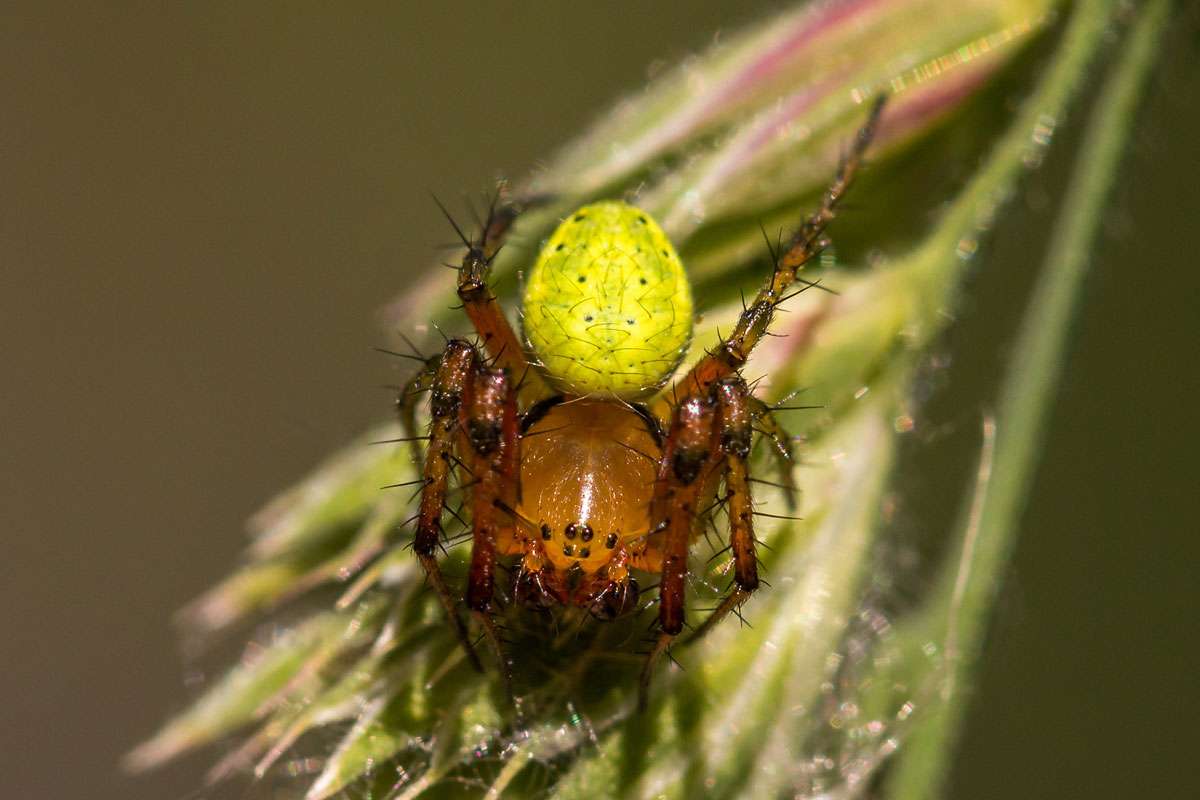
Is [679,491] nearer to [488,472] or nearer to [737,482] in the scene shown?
[737,482]

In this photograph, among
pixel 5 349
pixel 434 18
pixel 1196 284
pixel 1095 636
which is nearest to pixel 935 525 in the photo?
pixel 1095 636

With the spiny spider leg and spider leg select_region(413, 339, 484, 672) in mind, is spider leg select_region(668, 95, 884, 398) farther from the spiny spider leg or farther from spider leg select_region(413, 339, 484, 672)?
spider leg select_region(413, 339, 484, 672)

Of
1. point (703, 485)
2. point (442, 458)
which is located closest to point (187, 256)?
point (442, 458)

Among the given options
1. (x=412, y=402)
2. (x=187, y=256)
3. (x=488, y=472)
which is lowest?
(x=488, y=472)

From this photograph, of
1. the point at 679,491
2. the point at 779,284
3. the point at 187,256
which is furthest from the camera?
the point at 187,256

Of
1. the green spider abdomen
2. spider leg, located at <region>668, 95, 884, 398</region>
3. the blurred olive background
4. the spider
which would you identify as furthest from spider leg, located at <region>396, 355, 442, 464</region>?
the blurred olive background

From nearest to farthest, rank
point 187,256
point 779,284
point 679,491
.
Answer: point 679,491, point 779,284, point 187,256

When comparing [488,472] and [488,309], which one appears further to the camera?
[488,309]

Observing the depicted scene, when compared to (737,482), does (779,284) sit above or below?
above
